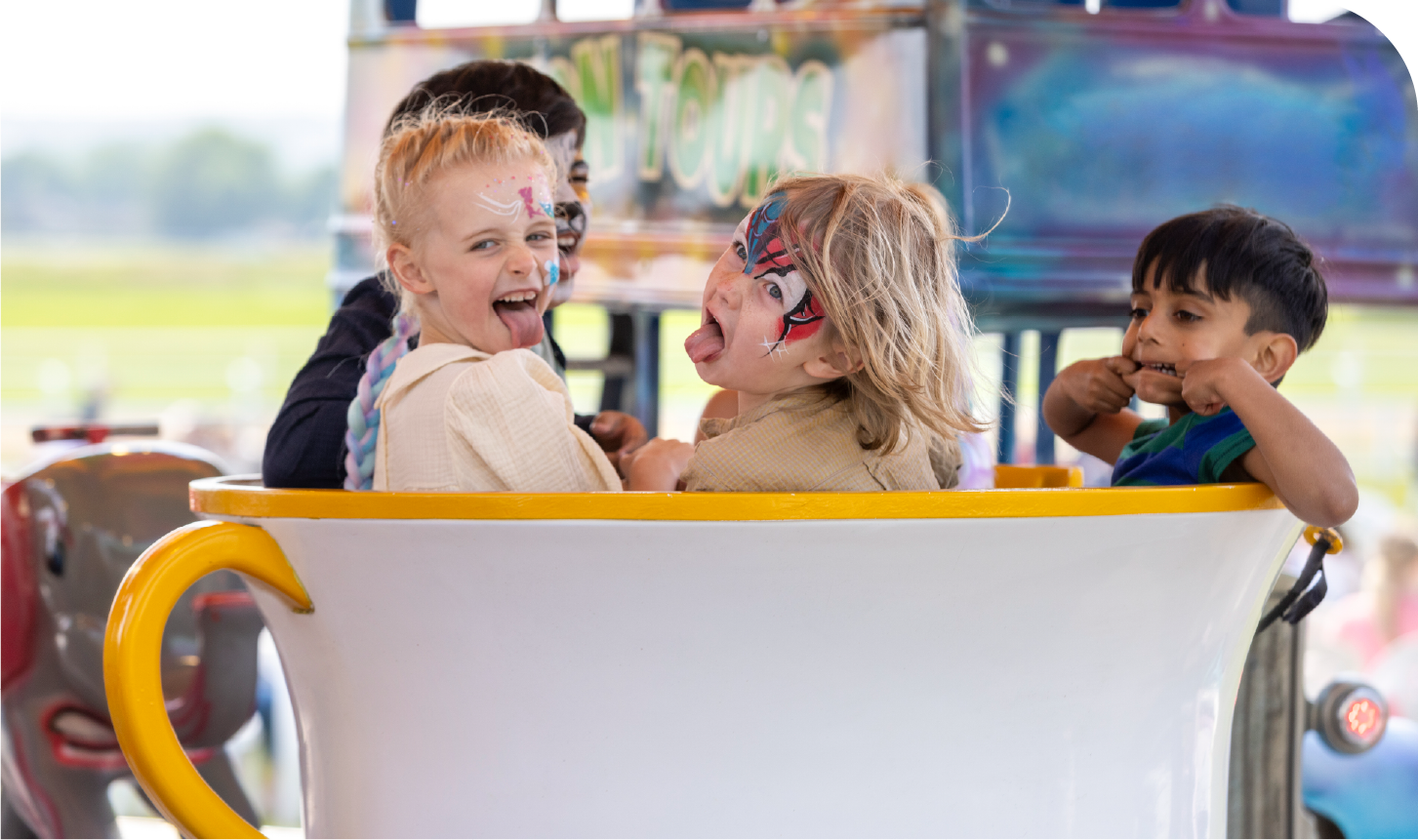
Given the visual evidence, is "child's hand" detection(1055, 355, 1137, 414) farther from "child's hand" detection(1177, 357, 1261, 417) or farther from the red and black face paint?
the red and black face paint

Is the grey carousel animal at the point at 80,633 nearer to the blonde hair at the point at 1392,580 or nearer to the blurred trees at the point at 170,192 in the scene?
the blonde hair at the point at 1392,580

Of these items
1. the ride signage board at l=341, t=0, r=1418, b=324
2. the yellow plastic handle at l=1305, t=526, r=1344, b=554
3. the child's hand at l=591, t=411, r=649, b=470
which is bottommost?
the yellow plastic handle at l=1305, t=526, r=1344, b=554

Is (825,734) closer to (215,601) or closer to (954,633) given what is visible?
(954,633)

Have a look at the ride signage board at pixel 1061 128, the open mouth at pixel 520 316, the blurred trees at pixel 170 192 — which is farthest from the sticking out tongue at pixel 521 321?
the blurred trees at pixel 170 192

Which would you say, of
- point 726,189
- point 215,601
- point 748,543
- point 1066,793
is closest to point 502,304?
point 748,543

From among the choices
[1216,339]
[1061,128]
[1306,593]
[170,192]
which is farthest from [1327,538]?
[170,192]

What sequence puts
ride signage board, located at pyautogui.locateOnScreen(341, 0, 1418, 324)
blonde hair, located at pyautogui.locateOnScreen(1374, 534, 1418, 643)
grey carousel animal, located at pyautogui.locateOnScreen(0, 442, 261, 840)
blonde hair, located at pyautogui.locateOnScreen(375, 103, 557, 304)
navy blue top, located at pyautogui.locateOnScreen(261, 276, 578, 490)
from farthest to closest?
blonde hair, located at pyautogui.locateOnScreen(1374, 534, 1418, 643)
ride signage board, located at pyautogui.locateOnScreen(341, 0, 1418, 324)
grey carousel animal, located at pyautogui.locateOnScreen(0, 442, 261, 840)
navy blue top, located at pyautogui.locateOnScreen(261, 276, 578, 490)
blonde hair, located at pyautogui.locateOnScreen(375, 103, 557, 304)

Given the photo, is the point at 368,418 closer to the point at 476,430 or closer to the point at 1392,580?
the point at 476,430

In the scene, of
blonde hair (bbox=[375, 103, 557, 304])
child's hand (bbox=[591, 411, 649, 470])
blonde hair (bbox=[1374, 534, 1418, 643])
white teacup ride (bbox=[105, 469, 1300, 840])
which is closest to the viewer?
white teacup ride (bbox=[105, 469, 1300, 840])

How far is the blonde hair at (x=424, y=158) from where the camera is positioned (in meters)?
0.85

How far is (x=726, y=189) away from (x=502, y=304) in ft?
3.66

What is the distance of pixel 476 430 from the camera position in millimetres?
766

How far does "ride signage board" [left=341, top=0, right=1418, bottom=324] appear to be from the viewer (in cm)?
171

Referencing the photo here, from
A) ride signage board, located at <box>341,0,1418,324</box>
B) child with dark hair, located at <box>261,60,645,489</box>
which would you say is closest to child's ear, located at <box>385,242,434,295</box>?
child with dark hair, located at <box>261,60,645,489</box>
